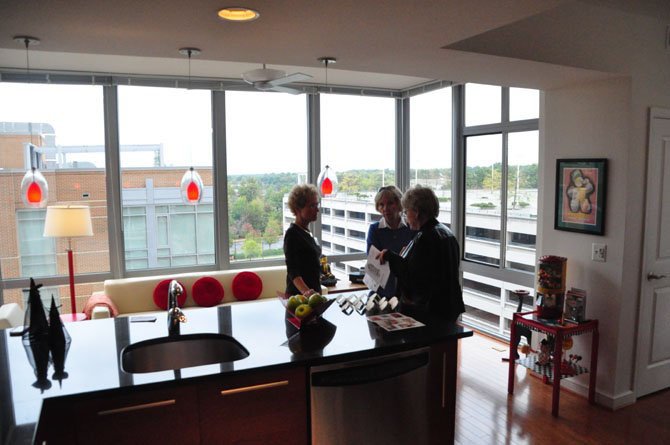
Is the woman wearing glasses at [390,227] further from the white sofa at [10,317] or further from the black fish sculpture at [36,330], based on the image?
the white sofa at [10,317]

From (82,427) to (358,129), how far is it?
515cm

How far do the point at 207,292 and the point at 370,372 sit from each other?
10.9 ft

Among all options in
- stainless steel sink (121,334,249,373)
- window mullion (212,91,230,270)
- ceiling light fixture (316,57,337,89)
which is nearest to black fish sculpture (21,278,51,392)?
stainless steel sink (121,334,249,373)

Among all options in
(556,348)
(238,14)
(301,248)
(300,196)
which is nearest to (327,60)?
(300,196)

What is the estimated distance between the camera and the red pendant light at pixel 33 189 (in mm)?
3975

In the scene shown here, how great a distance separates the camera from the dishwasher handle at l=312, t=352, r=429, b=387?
204 centimetres

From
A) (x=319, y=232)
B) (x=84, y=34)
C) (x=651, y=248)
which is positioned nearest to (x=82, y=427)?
(x=84, y=34)

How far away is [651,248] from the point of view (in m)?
3.59

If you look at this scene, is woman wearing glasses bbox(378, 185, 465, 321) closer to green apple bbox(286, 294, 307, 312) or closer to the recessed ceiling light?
green apple bbox(286, 294, 307, 312)

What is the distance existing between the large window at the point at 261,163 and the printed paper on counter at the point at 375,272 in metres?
3.09

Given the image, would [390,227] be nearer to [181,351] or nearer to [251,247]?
[181,351]

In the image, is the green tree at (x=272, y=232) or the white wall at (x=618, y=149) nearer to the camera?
the white wall at (x=618, y=149)

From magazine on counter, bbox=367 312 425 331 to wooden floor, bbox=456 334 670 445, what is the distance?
Result: 1.12 m

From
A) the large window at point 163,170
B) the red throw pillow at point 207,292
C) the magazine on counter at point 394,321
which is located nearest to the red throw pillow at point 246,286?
the red throw pillow at point 207,292
